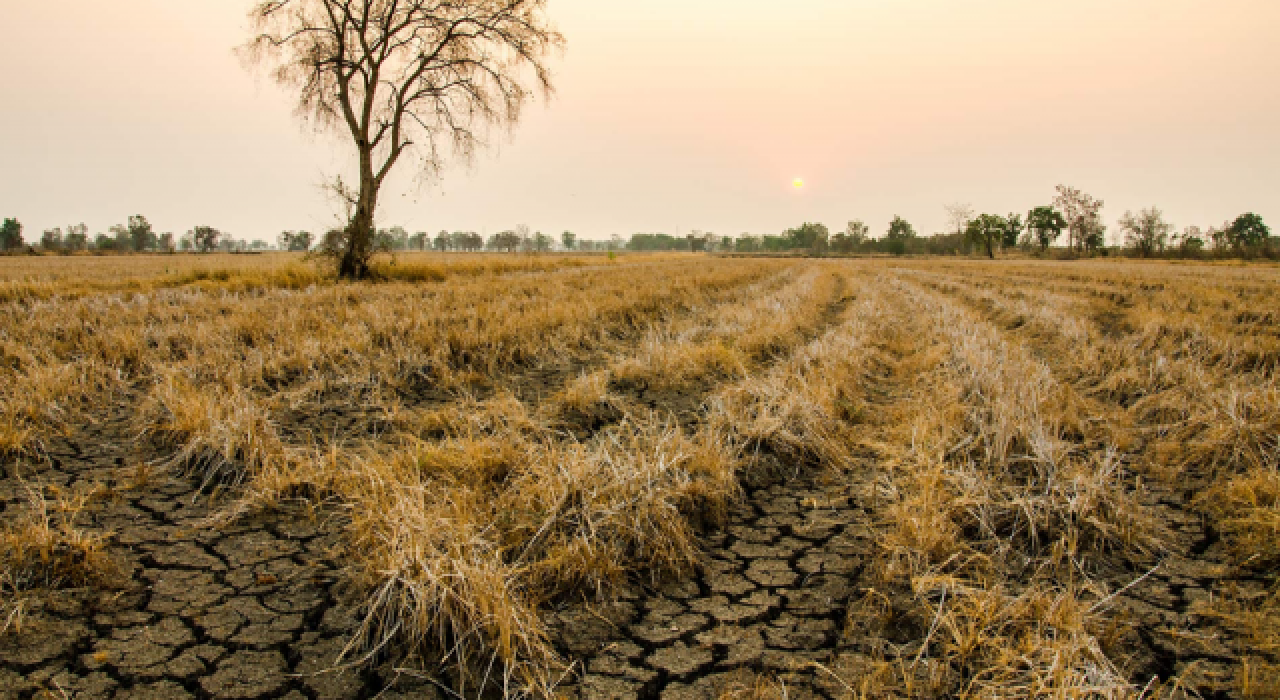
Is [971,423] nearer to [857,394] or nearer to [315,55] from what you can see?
[857,394]

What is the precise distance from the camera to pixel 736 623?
1991 mm

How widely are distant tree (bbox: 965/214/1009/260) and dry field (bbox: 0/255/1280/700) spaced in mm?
94354

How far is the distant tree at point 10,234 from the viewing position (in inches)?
2838

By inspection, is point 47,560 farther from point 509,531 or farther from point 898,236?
point 898,236

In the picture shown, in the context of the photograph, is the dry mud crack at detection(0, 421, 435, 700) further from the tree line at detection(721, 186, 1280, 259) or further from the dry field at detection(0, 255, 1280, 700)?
the tree line at detection(721, 186, 1280, 259)

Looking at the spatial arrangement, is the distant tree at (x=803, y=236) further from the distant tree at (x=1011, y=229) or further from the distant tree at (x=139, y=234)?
the distant tree at (x=139, y=234)

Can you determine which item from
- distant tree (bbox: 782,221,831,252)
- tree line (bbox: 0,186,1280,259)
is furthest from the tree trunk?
distant tree (bbox: 782,221,831,252)

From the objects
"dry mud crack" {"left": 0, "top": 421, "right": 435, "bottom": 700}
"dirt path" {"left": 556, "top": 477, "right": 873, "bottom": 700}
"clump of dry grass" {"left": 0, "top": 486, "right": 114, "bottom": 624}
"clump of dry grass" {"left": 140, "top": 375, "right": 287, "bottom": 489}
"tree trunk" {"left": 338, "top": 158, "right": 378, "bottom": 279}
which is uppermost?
"tree trunk" {"left": 338, "top": 158, "right": 378, "bottom": 279}

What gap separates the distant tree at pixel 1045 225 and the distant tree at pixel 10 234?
137m

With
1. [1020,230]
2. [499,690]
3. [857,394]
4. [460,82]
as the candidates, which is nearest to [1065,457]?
[857,394]

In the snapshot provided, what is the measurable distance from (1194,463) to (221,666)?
4990 millimetres

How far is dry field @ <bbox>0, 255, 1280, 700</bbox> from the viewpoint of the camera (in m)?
1.72

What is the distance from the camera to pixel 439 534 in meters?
Result: 2.10

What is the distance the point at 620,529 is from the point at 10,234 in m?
116
